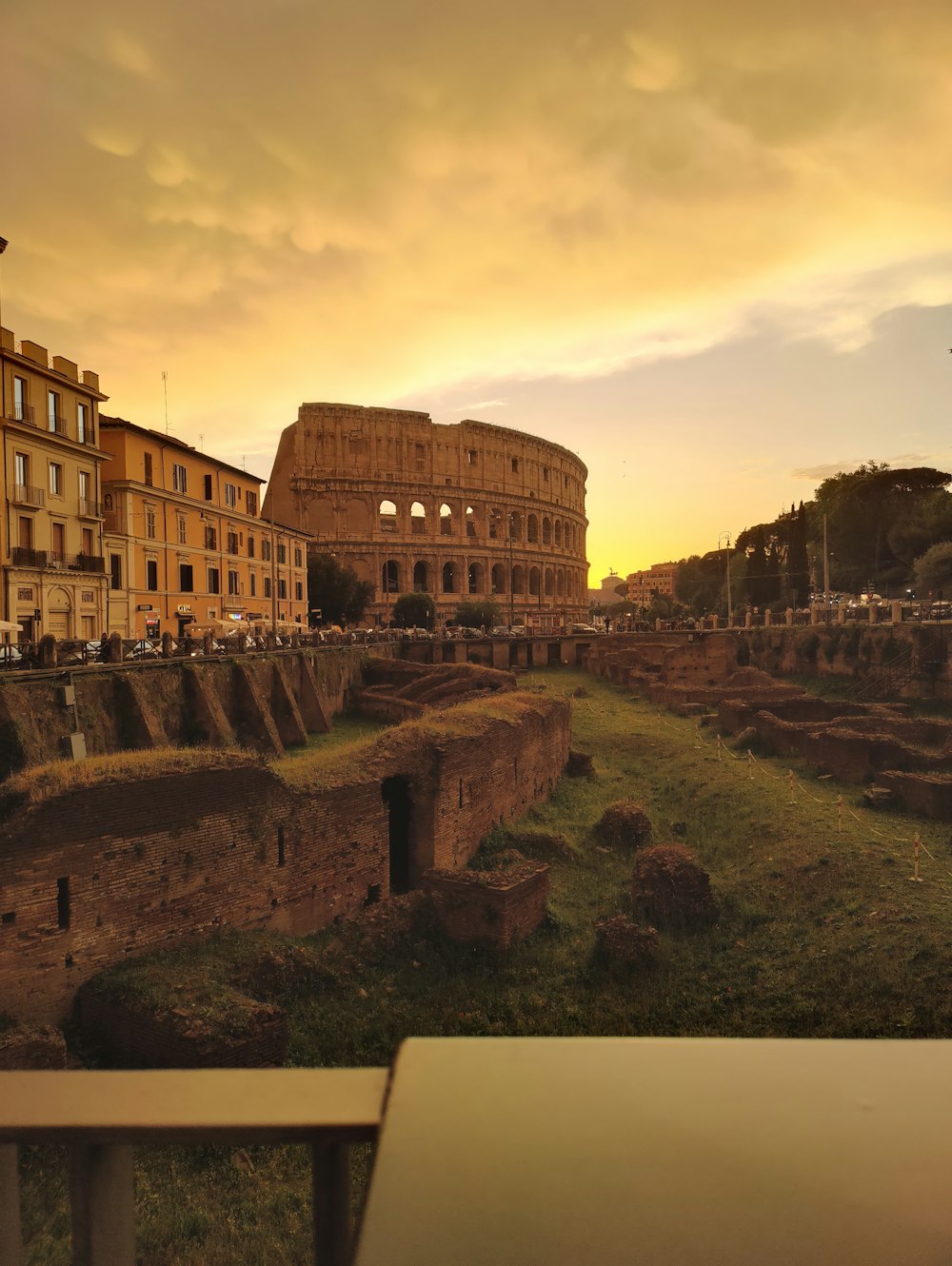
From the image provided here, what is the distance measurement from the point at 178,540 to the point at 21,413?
10.6m

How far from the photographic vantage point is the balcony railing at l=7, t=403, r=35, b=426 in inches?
898

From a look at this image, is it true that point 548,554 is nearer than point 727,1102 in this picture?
No

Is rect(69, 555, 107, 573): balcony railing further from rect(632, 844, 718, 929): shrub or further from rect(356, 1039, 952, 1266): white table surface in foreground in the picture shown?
rect(356, 1039, 952, 1266): white table surface in foreground

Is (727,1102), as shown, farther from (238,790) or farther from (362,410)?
(362,410)

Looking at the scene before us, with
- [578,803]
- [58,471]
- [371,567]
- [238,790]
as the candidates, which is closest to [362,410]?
[371,567]

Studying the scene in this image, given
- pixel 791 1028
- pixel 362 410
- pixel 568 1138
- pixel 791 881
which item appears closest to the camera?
pixel 568 1138

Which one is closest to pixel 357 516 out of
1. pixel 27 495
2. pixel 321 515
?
pixel 321 515

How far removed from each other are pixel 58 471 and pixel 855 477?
61003 millimetres

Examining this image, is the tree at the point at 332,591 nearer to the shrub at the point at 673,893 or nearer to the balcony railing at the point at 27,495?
the balcony railing at the point at 27,495

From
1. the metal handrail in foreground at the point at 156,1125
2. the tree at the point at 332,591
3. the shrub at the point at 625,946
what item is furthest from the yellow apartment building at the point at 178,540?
the metal handrail in foreground at the point at 156,1125

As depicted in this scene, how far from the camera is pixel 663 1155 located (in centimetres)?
117

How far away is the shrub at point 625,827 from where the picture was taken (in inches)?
633

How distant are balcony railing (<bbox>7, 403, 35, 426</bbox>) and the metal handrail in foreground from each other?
25.5 meters

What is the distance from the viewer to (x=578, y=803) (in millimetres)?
18719
